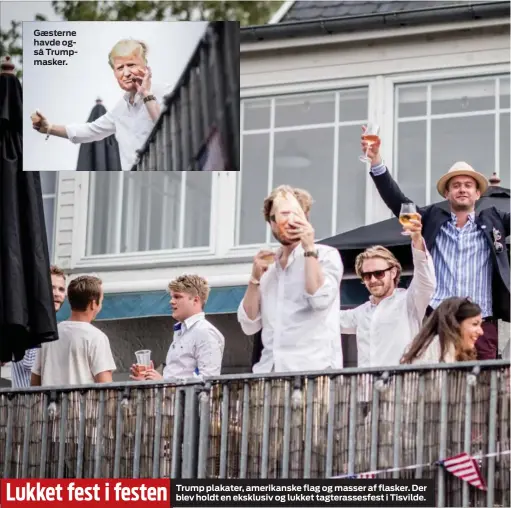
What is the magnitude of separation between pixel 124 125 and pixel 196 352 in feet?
8.39

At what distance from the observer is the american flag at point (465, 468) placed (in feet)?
21.8

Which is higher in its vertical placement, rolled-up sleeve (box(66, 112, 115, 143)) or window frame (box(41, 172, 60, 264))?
rolled-up sleeve (box(66, 112, 115, 143))

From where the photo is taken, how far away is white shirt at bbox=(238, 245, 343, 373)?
279 inches

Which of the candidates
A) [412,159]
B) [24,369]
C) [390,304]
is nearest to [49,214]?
[412,159]

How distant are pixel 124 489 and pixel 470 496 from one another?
6.00 ft

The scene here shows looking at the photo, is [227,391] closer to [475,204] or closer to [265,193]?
[475,204]

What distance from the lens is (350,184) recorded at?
36.6 feet

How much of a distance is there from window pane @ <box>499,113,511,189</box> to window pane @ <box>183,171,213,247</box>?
2323mm

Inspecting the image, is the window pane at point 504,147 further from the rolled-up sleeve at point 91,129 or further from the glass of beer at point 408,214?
the glass of beer at point 408,214

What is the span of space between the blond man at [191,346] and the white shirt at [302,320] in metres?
0.65

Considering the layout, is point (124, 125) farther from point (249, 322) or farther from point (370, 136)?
point (249, 322)

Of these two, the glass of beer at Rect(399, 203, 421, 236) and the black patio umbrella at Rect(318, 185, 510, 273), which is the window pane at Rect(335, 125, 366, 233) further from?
the glass of beer at Rect(399, 203, 421, 236)

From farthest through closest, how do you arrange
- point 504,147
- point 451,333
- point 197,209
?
point 197,209, point 504,147, point 451,333

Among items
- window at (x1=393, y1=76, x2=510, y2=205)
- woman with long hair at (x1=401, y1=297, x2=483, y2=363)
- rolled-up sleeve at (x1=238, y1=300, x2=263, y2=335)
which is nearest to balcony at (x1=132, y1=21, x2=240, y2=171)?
window at (x1=393, y1=76, x2=510, y2=205)
